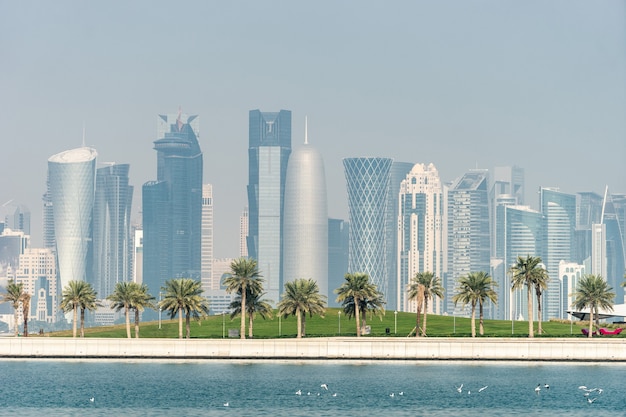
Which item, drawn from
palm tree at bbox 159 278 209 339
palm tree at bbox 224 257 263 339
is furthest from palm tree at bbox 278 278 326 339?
palm tree at bbox 159 278 209 339

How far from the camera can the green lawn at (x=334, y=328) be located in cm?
17400

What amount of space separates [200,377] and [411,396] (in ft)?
92.1

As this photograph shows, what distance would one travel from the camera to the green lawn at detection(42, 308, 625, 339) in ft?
571

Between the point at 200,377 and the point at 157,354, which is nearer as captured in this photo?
the point at 200,377

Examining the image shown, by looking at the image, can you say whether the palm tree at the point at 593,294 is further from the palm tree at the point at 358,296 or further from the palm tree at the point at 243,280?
the palm tree at the point at 243,280

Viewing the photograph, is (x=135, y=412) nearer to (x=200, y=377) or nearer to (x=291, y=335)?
(x=200, y=377)

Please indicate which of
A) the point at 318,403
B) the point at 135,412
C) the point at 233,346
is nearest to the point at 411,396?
the point at 318,403

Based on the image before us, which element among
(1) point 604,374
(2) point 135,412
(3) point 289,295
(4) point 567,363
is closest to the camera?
(2) point 135,412

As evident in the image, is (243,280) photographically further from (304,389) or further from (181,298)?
(304,389)

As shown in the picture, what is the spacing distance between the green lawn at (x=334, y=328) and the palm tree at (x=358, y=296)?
14.3 feet

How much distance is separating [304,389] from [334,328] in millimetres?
60824

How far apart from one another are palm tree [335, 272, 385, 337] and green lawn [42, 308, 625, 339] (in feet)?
14.3

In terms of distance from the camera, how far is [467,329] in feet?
600

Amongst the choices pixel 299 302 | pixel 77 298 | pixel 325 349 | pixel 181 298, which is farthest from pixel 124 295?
pixel 325 349
